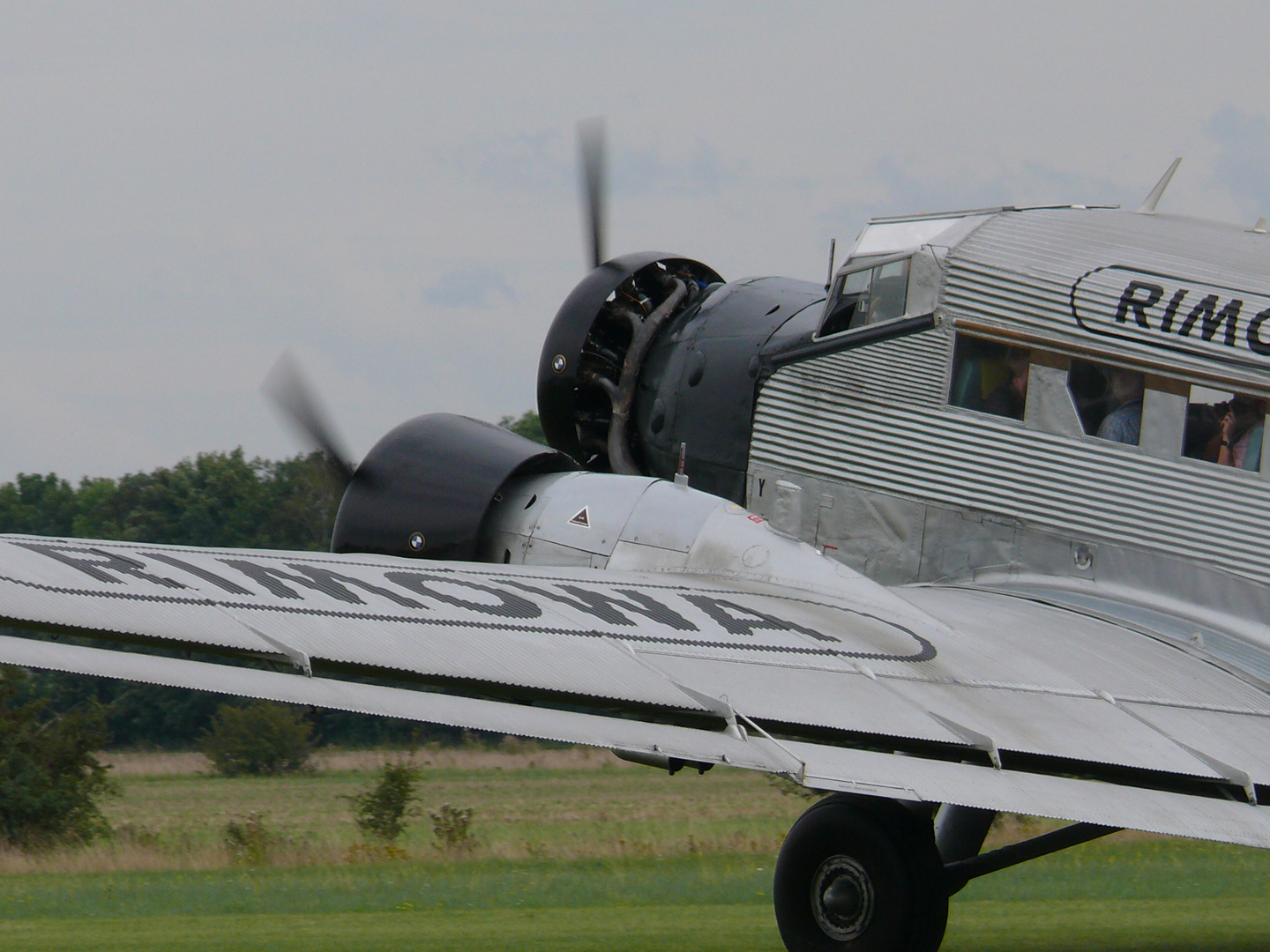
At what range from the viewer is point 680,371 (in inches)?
422

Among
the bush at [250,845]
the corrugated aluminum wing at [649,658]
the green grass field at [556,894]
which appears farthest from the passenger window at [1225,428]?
the bush at [250,845]

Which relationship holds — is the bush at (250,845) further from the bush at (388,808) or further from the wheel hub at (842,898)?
the wheel hub at (842,898)

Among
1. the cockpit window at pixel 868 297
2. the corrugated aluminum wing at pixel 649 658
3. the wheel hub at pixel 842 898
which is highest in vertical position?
the cockpit window at pixel 868 297

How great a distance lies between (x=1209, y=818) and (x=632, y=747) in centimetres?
217

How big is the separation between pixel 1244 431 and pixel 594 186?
18.9 feet

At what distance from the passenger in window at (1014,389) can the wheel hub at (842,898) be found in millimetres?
2529

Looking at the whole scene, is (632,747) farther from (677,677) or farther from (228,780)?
(228,780)

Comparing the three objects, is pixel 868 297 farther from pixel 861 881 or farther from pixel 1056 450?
pixel 861 881

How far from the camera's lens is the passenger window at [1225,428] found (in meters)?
8.03

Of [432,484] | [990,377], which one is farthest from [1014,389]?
[432,484]

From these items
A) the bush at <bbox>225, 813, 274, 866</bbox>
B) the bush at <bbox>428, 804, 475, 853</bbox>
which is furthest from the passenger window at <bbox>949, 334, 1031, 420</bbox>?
the bush at <bbox>428, 804, 475, 853</bbox>

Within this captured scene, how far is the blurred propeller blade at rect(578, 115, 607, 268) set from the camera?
39.0 feet

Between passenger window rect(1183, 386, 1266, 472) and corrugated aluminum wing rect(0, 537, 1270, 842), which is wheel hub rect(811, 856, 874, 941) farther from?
passenger window rect(1183, 386, 1266, 472)

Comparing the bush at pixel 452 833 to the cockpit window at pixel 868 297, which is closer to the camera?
the cockpit window at pixel 868 297
